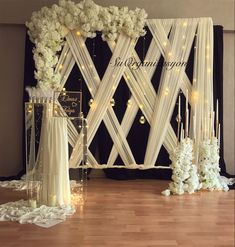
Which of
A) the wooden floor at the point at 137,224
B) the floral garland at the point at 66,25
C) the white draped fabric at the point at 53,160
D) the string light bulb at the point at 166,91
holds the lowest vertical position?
the wooden floor at the point at 137,224

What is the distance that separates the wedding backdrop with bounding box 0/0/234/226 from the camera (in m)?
4.65

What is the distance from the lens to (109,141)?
16.5 feet

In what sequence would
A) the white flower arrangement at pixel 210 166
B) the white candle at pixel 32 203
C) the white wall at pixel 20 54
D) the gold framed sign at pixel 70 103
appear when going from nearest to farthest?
the white candle at pixel 32 203
the white flower arrangement at pixel 210 166
the gold framed sign at pixel 70 103
the white wall at pixel 20 54

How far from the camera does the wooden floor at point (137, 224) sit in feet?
9.25

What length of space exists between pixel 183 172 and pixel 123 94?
1.32 meters

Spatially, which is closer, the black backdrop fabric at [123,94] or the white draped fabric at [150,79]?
the white draped fabric at [150,79]

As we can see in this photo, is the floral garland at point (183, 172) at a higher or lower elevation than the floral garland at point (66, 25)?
lower

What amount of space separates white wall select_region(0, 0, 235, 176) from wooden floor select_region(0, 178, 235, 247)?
106 cm

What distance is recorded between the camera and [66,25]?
15.5ft

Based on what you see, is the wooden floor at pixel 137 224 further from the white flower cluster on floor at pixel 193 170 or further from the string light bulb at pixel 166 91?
the string light bulb at pixel 166 91

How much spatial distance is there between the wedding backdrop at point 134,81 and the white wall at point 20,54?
222 millimetres

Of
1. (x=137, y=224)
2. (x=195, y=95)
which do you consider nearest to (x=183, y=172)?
(x=195, y=95)

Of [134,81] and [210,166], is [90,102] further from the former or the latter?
[210,166]

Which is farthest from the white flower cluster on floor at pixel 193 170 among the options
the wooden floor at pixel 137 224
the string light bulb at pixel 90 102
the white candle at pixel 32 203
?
the white candle at pixel 32 203
